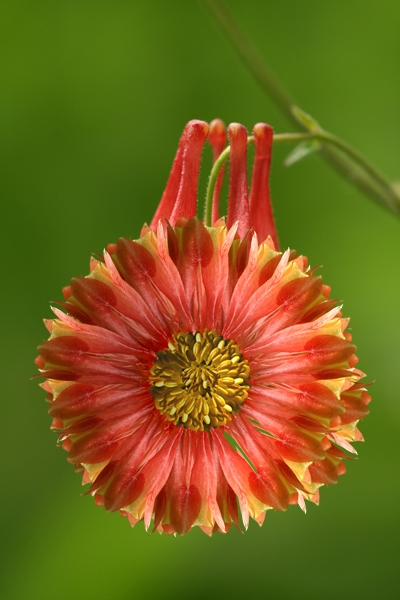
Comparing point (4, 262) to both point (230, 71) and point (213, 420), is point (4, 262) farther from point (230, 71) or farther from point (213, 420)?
point (213, 420)

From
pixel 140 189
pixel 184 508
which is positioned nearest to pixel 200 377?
pixel 184 508

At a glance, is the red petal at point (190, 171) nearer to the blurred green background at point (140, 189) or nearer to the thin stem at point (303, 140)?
the thin stem at point (303, 140)

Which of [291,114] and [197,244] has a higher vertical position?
[291,114]

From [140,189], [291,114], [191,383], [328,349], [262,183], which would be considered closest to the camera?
[328,349]

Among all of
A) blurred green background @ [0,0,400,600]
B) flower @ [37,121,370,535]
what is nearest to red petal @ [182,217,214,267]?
flower @ [37,121,370,535]

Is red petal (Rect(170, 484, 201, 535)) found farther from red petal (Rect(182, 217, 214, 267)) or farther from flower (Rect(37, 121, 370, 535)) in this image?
red petal (Rect(182, 217, 214, 267))

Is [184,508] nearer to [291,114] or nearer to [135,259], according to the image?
[135,259]

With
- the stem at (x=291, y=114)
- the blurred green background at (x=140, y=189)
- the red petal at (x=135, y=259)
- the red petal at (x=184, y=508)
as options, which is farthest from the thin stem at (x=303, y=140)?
the blurred green background at (x=140, y=189)
